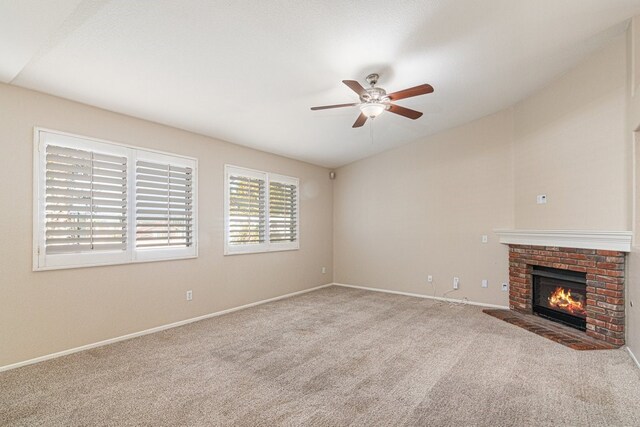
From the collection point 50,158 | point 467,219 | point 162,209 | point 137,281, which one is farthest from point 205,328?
point 467,219

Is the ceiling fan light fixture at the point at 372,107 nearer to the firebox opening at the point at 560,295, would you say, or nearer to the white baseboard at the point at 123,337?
the firebox opening at the point at 560,295

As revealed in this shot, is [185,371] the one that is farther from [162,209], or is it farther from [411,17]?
[411,17]

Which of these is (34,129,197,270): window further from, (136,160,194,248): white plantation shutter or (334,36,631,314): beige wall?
(334,36,631,314): beige wall

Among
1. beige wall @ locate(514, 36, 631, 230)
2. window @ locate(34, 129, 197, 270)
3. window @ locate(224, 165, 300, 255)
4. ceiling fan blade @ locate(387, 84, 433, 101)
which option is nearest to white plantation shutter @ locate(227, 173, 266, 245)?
window @ locate(224, 165, 300, 255)

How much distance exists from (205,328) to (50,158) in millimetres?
2557

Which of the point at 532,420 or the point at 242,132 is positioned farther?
the point at 242,132

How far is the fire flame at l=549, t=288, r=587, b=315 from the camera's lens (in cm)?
416

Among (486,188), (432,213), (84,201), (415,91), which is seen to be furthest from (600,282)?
(84,201)

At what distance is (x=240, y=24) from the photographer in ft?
8.32

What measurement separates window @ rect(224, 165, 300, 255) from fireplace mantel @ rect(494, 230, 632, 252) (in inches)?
141

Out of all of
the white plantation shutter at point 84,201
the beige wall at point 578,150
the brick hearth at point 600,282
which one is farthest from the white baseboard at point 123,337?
the beige wall at point 578,150

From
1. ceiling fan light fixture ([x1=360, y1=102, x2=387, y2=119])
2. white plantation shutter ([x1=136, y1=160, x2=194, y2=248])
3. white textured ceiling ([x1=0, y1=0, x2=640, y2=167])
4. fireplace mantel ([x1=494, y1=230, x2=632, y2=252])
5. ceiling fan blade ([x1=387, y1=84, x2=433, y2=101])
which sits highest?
white textured ceiling ([x1=0, y1=0, x2=640, y2=167])

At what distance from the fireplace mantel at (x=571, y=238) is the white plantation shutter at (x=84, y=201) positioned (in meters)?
5.30

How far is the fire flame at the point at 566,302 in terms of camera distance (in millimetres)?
4157
